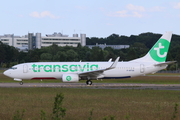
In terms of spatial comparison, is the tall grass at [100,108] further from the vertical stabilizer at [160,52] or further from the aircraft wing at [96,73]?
the vertical stabilizer at [160,52]

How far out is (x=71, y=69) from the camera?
44062 millimetres

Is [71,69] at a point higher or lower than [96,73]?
higher

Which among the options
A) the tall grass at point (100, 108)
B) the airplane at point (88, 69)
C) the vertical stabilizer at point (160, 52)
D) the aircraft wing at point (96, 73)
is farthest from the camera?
the vertical stabilizer at point (160, 52)

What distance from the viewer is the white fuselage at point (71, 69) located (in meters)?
43.9

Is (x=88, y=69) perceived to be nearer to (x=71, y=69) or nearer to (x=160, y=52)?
(x=71, y=69)

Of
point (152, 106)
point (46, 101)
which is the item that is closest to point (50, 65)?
point (46, 101)

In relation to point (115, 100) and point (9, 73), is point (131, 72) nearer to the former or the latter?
point (9, 73)

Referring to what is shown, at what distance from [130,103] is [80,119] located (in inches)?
259

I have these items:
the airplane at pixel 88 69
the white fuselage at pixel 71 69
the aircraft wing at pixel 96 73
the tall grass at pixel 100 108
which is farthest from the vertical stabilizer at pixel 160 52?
the tall grass at pixel 100 108

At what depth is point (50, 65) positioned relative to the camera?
44.1 meters

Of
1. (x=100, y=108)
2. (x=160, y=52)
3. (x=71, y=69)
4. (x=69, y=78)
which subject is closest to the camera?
(x=100, y=108)

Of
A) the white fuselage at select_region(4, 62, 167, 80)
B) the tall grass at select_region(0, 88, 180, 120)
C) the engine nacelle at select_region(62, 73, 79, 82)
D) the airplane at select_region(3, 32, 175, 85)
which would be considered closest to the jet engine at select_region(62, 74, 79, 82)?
the engine nacelle at select_region(62, 73, 79, 82)

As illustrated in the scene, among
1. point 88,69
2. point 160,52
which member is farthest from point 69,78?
point 160,52

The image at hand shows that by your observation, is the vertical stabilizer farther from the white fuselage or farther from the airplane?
the white fuselage
